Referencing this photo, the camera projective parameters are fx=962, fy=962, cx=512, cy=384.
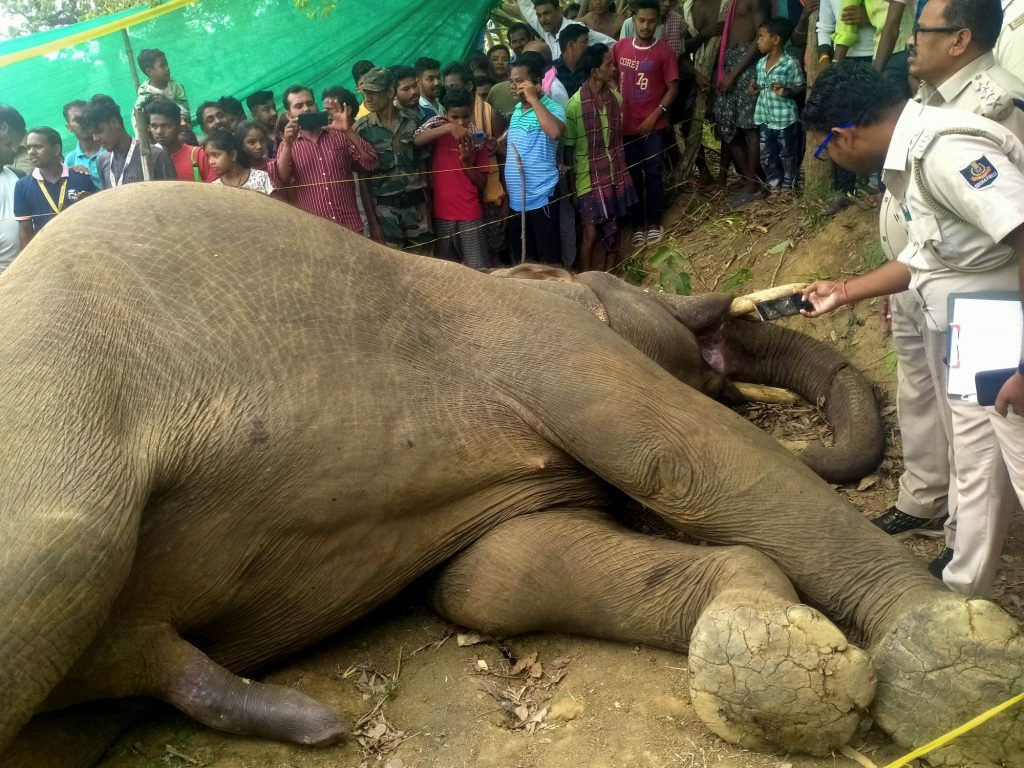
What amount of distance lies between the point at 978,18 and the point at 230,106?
495cm

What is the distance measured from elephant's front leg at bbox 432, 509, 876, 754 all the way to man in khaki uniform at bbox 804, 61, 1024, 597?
0.64 metres

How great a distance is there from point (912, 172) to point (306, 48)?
17.5 ft

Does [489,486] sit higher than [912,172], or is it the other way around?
[912,172]

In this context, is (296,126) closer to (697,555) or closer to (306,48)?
(306,48)

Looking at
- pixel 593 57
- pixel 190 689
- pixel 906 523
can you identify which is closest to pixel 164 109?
pixel 593 57

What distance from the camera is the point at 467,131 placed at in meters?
6.63

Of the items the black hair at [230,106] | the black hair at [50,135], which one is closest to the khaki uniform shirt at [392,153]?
the black hair at [230,106]

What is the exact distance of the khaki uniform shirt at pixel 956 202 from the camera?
2398 mm

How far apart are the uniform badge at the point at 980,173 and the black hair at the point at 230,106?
5.20 metres

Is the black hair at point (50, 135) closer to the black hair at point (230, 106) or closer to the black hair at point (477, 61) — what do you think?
the black hair at point (230, 106)

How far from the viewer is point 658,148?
299 inches

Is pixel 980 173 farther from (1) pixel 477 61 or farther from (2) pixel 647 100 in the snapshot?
(1) pixel 477 61

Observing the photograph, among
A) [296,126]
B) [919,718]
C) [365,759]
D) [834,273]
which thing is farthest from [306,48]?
[919,718]

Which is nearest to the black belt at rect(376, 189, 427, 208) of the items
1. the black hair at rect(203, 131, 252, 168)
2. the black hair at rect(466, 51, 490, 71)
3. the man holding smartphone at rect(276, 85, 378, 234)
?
the man holding smartphone at rect(276, 85, 378, 234)
